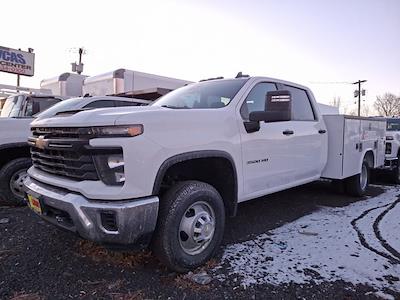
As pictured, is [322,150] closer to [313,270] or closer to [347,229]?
[347,229]

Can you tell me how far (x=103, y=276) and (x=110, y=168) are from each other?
108 cm

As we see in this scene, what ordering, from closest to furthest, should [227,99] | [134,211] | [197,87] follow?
1. [134,211]
2. [227,99]
3. [197,87]

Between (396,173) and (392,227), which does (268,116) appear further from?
(396,173)

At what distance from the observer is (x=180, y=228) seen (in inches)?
125

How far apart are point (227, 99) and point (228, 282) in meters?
1.90

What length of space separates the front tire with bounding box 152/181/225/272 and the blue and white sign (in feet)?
62.9

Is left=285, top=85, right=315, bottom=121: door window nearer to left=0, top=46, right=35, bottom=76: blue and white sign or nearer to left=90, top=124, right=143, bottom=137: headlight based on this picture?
left=90, top=124, right=143, bottom=137: headlight

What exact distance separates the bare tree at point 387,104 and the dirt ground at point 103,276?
73.6 m

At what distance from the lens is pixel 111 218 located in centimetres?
272

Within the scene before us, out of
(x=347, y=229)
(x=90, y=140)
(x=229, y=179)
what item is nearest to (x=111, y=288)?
(x=90, y=140)

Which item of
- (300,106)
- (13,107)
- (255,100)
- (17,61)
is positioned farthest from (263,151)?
(17,61)

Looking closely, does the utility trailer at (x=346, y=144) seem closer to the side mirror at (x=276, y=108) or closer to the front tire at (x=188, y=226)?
the side mirror at (x=276, y=108)

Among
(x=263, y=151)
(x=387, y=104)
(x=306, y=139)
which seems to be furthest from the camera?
(x=387, y=104)

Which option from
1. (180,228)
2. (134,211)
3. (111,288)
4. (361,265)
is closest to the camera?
(134,211)
